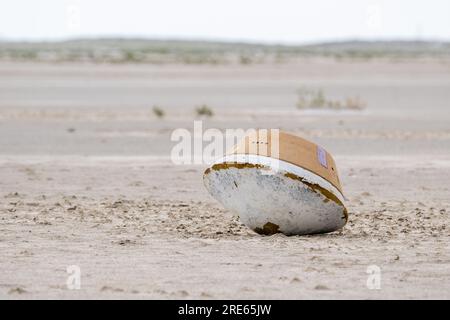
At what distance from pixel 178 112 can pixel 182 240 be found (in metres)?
18.3

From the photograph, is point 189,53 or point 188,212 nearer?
point 188,212

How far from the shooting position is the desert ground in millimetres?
8297

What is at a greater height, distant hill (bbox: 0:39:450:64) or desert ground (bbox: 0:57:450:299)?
desert ground (bbox: 0:57:450:299)

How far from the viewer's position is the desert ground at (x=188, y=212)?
8297 millimetres

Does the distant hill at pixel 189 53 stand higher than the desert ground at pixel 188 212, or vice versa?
the desert ground at pixel 188 212

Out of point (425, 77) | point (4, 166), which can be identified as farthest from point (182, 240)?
point (425, 77)

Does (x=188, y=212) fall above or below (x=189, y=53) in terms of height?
above

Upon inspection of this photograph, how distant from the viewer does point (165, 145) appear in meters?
19.6

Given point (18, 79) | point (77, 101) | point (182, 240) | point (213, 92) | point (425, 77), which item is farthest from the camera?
point (425, 77)

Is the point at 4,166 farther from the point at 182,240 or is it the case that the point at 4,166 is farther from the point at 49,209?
the point at 182,240

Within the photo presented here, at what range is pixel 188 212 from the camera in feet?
39.1

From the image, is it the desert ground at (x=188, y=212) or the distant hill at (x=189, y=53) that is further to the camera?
the distant hill at (x=189, y=53)

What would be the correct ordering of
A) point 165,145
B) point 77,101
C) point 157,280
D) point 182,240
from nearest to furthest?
point 157,280
point 182,240
point 165,145
point 77,101

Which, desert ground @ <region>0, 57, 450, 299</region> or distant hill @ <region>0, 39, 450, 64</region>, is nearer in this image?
desert ground @ <region>0, 57, 450, 299</region>
